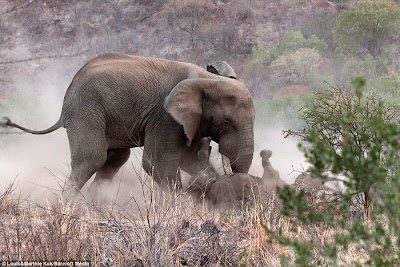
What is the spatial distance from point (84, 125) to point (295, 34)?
24.6m

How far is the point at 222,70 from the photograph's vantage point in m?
9.98

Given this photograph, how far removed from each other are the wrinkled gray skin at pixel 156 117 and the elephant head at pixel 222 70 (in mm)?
536

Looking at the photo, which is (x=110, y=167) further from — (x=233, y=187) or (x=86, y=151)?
(x=233, y=187)

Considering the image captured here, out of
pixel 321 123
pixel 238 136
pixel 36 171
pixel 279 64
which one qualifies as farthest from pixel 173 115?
pixel 279 64

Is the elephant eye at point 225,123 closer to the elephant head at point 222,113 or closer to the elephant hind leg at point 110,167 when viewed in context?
the elephant head at point 222,113

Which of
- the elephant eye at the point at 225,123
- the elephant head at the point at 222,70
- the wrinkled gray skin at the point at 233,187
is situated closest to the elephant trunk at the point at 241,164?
the elephant eye at the point at 225,123

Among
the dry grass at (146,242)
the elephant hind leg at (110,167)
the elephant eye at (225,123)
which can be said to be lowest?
the dry grass at (146,242)

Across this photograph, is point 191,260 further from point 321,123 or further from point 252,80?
point 252,80

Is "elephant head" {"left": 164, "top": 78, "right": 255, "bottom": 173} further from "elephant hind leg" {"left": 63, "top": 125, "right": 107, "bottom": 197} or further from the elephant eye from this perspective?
"elephant hind leg" {"left": 63, "top": 125, "right": 107, "bottom": 197}

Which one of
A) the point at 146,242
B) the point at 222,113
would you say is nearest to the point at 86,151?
the point at 222,113

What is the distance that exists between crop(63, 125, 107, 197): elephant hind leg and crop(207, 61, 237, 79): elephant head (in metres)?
1.78

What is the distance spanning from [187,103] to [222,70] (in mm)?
1308

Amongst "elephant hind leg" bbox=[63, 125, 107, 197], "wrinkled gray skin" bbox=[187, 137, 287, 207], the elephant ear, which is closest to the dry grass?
"wrinkled gray skin" bbox=[187, 137, 287, 207]

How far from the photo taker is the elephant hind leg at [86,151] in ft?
29.5
